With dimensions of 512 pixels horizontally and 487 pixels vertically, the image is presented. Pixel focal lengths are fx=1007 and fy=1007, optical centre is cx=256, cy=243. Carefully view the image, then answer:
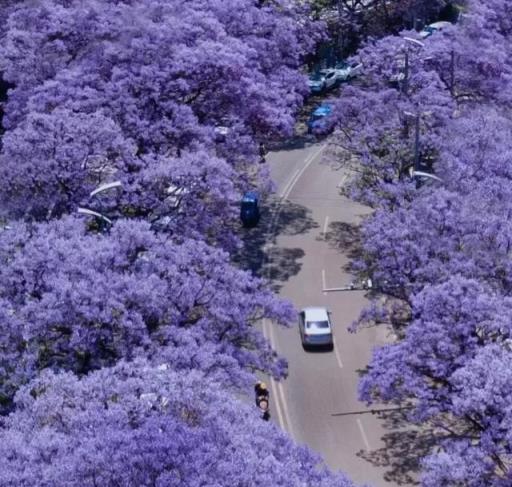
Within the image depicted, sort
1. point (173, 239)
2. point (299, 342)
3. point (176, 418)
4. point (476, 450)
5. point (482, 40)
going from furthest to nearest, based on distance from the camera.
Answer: point (482, 40)
point (299, 342)
point (173, 239)
point (476, 450)
point (176, 418)

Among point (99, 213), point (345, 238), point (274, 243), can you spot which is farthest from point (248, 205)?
point (99, 213)

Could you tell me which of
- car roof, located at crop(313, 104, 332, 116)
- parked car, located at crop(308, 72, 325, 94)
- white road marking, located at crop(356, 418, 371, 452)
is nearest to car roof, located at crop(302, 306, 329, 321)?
white road marking, located at crop(356, 418, 371, 452)

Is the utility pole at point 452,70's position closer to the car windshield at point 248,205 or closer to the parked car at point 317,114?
the parked car at point 317,114

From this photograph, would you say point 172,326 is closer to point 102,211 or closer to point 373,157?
point 102,211

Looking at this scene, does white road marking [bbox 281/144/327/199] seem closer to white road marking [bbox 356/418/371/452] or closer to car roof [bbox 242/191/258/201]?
car roof [bbox 242/191/258/201]

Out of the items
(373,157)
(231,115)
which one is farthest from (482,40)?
(231,115)

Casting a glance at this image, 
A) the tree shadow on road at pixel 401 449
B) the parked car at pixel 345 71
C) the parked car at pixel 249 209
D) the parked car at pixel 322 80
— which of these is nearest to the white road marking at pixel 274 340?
the parked car at pixel 249 209

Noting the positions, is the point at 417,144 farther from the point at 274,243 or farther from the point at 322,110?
the point at 322,110
